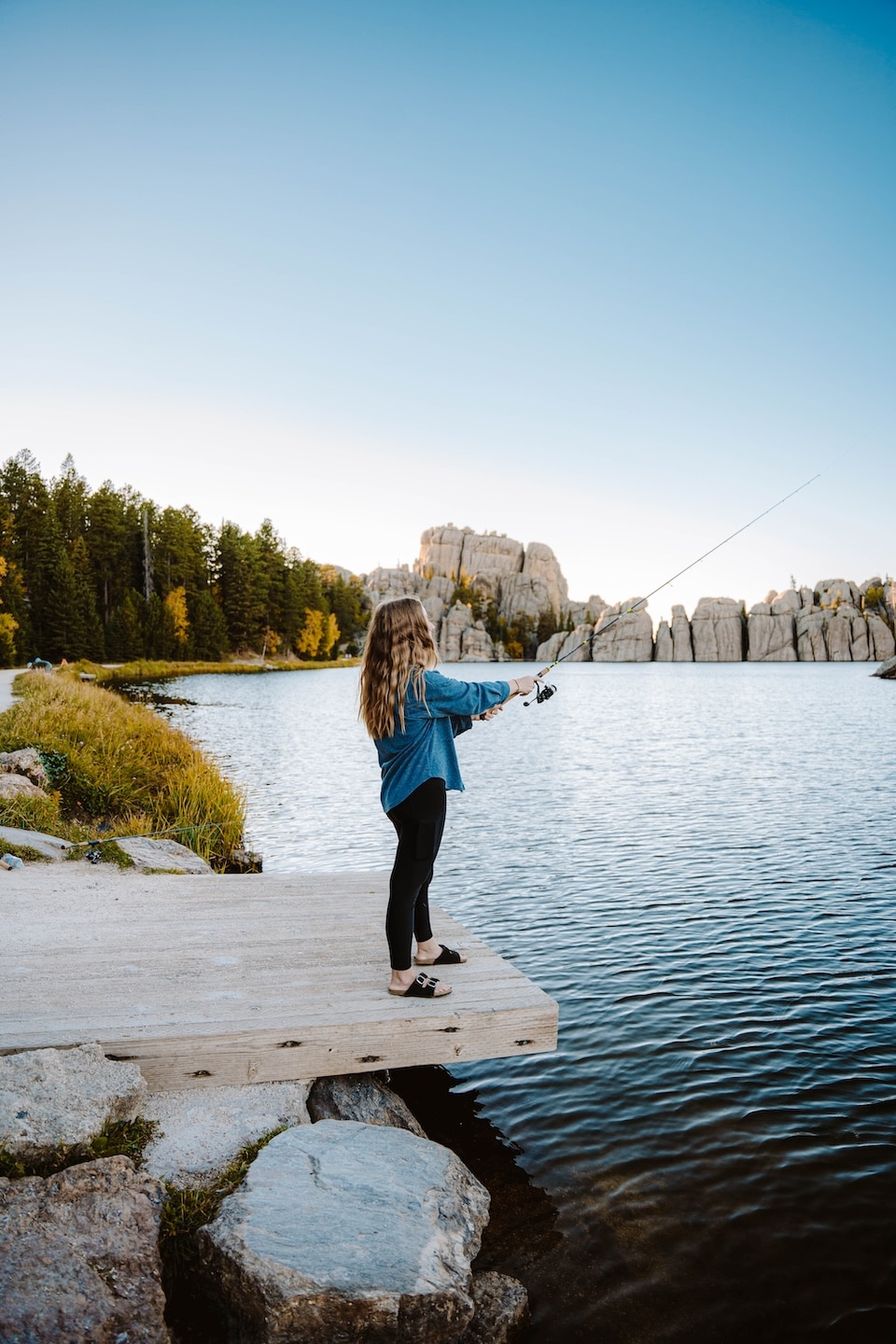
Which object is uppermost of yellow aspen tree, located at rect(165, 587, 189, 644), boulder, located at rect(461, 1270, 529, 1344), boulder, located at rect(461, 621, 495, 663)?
yellow aspen tree, located at rect(165, 587, 189, 644)

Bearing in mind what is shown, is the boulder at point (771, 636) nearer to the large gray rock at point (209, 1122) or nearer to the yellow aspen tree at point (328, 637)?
the yellow aspen tree at point (328, 637)

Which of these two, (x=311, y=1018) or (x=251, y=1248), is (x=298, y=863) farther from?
(x=251, y=1248)

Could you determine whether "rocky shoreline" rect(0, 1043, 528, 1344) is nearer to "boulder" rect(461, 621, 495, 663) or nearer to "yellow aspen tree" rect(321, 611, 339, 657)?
"yellow aspen tree" rect(321, 611, 339, 657)

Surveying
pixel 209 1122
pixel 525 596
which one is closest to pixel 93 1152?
pixel 209 1122

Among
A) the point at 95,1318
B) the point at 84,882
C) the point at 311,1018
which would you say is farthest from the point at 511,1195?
the point at 84,882

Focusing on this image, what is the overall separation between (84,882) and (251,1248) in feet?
16.4

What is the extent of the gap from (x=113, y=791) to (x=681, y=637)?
13870 cm

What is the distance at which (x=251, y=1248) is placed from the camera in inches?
134

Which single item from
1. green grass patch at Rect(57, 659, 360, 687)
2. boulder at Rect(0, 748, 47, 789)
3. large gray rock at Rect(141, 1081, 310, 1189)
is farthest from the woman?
→ green grass patch at Rect(57, 659, 360, 687)

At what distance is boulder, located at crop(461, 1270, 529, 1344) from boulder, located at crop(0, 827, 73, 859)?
619cm

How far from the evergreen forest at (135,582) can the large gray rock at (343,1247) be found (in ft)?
177

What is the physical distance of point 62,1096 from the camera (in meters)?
3.92

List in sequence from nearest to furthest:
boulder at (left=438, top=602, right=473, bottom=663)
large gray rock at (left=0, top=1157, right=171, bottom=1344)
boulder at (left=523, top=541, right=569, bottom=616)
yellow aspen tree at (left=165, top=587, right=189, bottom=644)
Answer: large gray rock at (left=0, top=1157, right=171, bottom=1344) → yellow aspen tree at (left=165, top=587, right=189, bottom=644) → boulder at (left=438, top=602, right=473, bottom=663) → boulder at (left=523, top=541, right=569, bottom=616)

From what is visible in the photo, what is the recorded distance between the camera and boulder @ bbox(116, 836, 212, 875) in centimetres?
897
